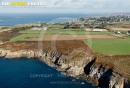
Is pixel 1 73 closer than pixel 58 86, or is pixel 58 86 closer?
pixel 58 86

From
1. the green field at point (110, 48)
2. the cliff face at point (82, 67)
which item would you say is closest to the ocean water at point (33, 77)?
the cliff face at point (82, 67)

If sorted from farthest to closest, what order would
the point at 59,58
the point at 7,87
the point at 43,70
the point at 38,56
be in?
the point at 38,56 < the point at 59,58 < the point at 43,70 < the point at 7,87

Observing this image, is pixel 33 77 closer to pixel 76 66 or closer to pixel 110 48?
pixel 76 66

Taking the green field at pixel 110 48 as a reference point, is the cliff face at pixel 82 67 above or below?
below

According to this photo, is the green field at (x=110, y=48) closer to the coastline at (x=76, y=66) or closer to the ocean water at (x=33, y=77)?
the coastline at (x=76, y=66)

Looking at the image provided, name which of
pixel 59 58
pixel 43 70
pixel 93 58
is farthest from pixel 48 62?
pixel 93 58

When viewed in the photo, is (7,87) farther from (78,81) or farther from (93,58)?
(93,58)
